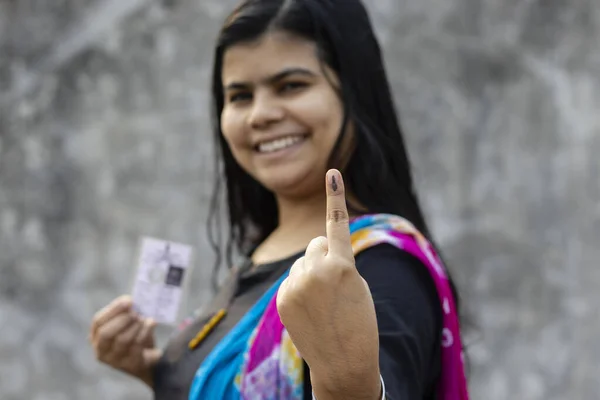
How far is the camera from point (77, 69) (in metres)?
2.43

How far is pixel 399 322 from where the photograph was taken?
93cm

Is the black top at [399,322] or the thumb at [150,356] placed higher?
the black top at [399,322]

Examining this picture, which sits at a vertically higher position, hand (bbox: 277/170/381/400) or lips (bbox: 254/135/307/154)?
lips (bbox: 254/135/307/154)

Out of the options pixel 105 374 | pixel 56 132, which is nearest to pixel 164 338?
pixel 105 374

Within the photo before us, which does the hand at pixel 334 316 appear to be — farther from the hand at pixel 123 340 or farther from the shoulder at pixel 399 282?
the hand at pixel 123 340

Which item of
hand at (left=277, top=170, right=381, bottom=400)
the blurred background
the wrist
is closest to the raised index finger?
hand at (left=277, top=170, right=381, bottom=400)

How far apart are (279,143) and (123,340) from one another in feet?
1.52

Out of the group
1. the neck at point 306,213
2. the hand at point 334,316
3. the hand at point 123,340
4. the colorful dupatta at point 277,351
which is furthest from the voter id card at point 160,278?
the hand at point 334,316

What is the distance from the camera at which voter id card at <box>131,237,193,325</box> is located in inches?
55.0

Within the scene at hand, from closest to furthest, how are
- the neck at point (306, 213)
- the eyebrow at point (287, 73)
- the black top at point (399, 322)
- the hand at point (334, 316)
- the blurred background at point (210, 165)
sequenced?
the hand at point (334, 316) → the black top at point (399, 322) → the eyebrow at point (287, 73) → the neck at point (306, 213) → the blurred background at point (210, 165)

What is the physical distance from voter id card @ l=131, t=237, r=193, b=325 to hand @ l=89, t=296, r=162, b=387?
0.02m

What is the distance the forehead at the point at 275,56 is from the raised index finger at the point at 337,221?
15.9 inches

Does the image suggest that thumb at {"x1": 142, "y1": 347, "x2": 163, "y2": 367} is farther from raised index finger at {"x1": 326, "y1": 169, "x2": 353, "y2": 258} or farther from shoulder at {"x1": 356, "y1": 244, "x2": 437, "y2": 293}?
raised index finger at {"x1": 326, "y1": 169, "x2": 353, "y2": 258}

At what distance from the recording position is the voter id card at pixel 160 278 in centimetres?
140
